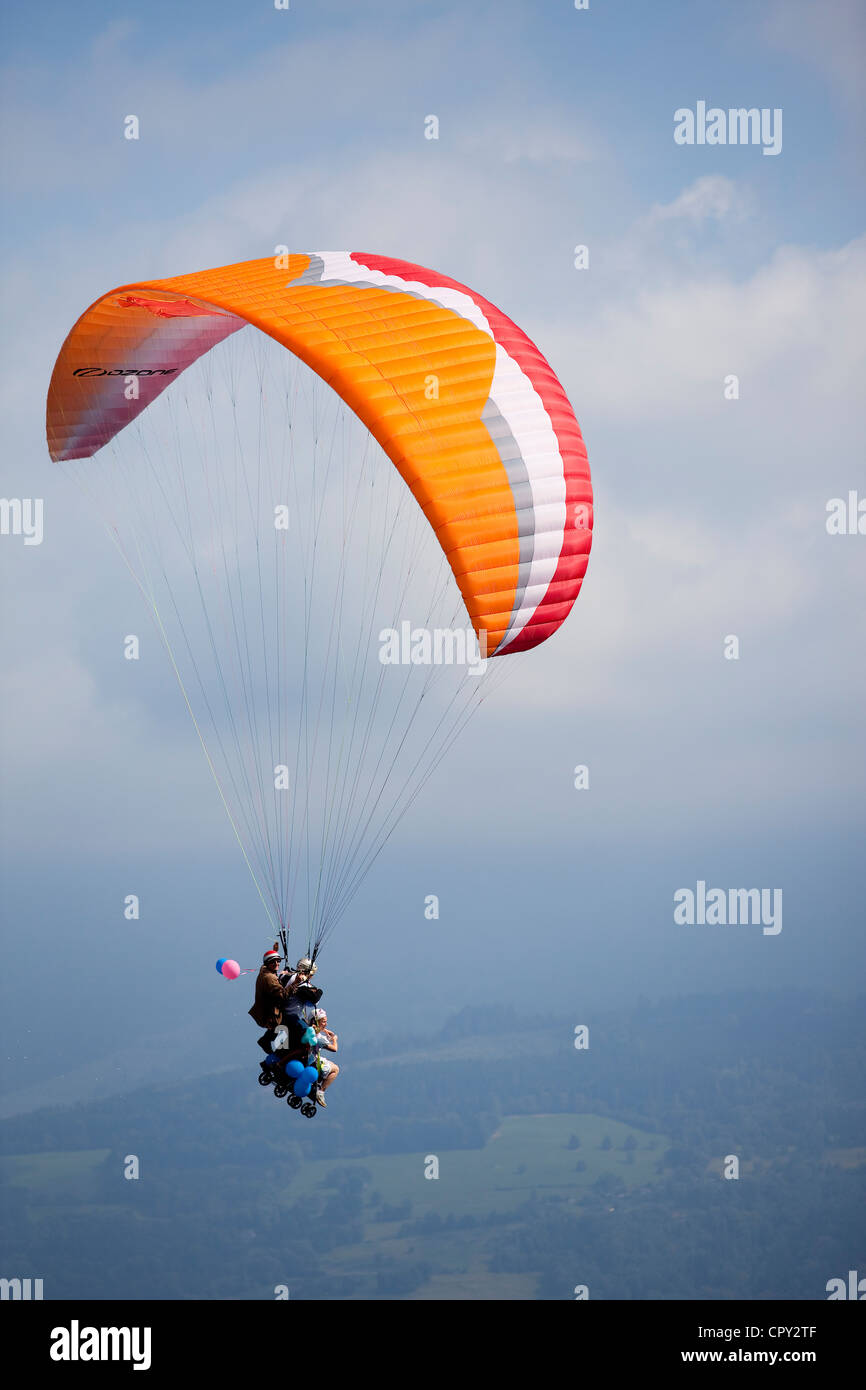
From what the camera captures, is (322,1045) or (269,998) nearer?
(269,998)

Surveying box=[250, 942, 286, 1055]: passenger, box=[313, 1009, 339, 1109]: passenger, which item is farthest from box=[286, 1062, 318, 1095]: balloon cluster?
box=[250, 942, 286, 1055]: passenger

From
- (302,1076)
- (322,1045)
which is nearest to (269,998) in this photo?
(322,1045)

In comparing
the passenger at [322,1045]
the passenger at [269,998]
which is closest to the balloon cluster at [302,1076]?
the passenger at [322,1045]

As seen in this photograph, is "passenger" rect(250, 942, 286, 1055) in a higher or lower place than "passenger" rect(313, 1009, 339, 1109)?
higher

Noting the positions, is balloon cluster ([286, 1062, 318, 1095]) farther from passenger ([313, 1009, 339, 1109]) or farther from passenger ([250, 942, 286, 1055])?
A: passenger ([250, 942, 286, 1055])

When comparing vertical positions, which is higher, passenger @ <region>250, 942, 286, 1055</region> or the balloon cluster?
passenger @ <region>250, 942, 286, 1055</region>

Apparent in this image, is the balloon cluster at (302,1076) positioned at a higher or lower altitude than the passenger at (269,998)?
lower

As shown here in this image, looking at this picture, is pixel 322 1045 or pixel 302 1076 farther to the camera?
pixel 322 1045

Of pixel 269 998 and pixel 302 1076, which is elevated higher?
pixel 269 998

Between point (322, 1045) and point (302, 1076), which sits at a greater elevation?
point (322, 1045)

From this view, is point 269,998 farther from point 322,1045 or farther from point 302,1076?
point 302,1076

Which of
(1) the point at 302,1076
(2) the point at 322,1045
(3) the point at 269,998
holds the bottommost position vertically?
(1) the point at 302,1076

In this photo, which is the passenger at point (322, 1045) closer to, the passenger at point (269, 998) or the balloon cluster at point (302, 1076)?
the balloon cluster at point (302, 1076)
